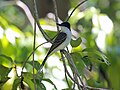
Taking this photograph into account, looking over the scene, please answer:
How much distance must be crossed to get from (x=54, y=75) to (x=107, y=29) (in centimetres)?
40

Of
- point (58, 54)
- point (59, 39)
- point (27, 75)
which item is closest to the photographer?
point (27, 75)

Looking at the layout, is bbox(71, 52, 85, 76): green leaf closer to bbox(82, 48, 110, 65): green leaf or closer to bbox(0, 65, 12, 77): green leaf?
bbox(82, 48, 110, 65): green leaf

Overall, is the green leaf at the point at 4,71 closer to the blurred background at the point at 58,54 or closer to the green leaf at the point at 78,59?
the blurred background at the point at 58,54

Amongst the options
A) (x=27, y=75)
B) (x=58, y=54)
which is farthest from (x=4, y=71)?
(x=58, y=54)

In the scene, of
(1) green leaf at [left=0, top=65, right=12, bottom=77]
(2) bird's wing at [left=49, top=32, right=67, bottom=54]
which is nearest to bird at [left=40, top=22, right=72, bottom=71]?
(2) bird's wing at [left=49, top=32, right=67, bottom=54]

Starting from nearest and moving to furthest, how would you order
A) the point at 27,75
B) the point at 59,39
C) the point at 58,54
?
the point at 27,75
the point at 59,39
the point at 58,54

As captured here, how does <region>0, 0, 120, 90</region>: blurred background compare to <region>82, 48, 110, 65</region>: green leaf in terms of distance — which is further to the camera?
<region>0, 0, 120, 90</region>: blurred background

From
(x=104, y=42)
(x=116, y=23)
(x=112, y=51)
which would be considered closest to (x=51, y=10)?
(x=112, y=51)

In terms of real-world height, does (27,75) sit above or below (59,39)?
below

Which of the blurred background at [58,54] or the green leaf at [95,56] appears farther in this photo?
the blurred background at [58,54]

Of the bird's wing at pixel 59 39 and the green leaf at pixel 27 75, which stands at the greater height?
the bird's wing at pixel 59 39

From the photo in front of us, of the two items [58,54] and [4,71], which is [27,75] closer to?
[4,71]

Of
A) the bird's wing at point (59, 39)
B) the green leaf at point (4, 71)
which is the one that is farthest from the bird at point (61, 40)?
the green leaf at point (4, 71)

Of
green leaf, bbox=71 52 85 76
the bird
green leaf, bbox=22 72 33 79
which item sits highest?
the bird
